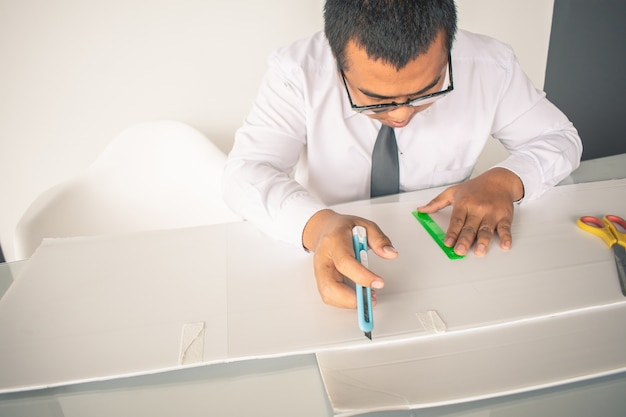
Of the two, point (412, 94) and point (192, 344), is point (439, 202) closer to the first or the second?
point (412, 94)

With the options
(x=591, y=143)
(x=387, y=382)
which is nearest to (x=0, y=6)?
(x=387, y=382)

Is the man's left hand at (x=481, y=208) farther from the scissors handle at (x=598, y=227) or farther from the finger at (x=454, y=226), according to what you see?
the scissors handle at (x=598, y=227)

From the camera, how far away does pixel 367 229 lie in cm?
91

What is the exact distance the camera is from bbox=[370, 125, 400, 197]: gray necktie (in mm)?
1239

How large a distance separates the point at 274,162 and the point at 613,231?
0.72 m

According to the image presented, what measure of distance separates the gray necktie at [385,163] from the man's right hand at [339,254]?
0.98 ft

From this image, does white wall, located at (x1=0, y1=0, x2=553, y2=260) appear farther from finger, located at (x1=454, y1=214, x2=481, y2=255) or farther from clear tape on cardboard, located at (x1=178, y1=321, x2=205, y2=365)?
clear tape on cardboard, located at (x1=178, y1=321, x2=205, y2=365)

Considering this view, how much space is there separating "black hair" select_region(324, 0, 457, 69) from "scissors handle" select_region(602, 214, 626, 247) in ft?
1.57

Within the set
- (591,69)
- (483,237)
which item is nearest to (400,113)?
(483,237)

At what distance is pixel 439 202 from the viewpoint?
108 centimetres

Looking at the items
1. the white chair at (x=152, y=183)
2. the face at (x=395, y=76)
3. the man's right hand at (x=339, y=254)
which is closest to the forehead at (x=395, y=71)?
the face at (x=395, y=76)

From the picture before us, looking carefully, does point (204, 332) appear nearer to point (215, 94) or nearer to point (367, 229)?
point (367, 229)

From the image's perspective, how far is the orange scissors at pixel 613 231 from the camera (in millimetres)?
892

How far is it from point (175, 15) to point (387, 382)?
146cm
